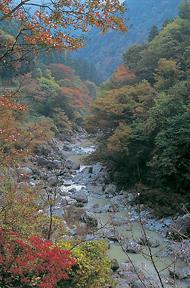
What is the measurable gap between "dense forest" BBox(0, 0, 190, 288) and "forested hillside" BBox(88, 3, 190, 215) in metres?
0.06

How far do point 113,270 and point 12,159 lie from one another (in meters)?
4.48

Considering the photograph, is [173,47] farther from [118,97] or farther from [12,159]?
[12,159]

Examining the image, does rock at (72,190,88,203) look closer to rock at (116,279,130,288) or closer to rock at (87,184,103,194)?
rock at (87,184,103,194)

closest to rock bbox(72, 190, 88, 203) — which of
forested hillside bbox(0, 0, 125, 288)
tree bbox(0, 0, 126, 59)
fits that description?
forested hillside bbox(0, 0, 125, 288)

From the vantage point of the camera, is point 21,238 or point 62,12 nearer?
point 62,12

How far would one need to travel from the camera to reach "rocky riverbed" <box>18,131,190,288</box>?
10352 mm

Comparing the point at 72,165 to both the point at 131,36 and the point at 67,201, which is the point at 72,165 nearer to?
the point at 67,201

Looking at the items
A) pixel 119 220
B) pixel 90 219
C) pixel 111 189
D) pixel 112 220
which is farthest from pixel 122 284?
pixel 111 189

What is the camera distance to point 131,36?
4021 inches

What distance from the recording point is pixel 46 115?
Result: 40.1m

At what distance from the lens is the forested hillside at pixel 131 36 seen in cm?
9788

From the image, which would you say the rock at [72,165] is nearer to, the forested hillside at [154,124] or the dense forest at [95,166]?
the dense forest at [95,166]

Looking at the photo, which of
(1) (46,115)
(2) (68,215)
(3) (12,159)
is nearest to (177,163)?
(2) (68,215)

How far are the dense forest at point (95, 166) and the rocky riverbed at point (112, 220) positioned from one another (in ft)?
0.20
